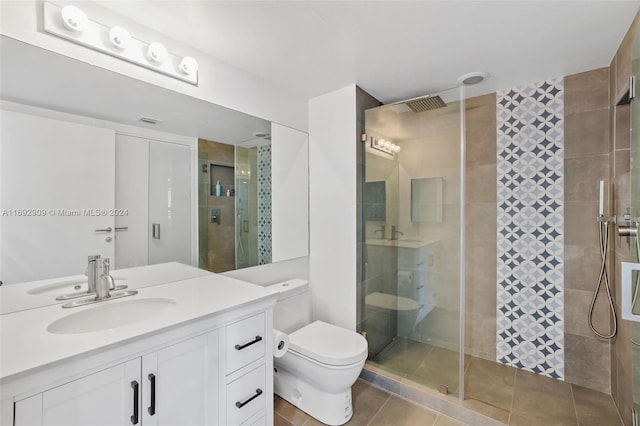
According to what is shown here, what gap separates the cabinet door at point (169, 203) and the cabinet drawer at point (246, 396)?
0.75 metres

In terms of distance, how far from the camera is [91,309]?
4.09 feet

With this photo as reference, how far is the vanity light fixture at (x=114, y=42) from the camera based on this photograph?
121 cm

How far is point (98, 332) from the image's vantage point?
Answer: 1.00 metres

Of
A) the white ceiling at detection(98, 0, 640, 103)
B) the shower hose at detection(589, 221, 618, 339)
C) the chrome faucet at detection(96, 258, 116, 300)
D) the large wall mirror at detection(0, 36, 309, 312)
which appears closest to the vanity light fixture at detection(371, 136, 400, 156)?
the white ceiling at detection(98, 0, 640, 103)

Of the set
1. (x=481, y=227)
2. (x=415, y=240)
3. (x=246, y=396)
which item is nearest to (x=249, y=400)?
(x=246, y=396)

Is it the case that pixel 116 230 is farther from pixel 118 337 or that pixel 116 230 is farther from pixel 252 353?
pixel 252 353

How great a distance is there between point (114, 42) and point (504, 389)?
3.13 metres

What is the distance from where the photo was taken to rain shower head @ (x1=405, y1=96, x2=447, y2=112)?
197 centimetres

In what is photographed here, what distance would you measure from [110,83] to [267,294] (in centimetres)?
128

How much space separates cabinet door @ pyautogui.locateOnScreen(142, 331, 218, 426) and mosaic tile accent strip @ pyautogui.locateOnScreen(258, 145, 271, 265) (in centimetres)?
91

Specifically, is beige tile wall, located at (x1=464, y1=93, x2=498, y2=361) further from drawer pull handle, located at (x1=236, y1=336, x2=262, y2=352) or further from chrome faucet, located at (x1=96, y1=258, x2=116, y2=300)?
chrome faucet, located at (x1=96, y1=258, x2=116, y2=300)

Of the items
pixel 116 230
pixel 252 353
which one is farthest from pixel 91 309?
pixel 252 353

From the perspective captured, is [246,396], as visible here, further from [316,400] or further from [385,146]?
[385,146]

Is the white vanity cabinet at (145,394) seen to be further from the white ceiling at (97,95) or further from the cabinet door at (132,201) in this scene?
the white ceiling at (97,95)
